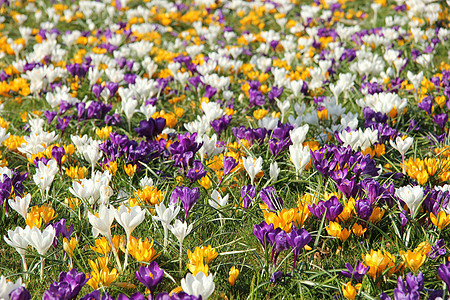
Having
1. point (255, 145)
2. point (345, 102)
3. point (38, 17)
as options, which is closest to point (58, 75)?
point (255, 145)

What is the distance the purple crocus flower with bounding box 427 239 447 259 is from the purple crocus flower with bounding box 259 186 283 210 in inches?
32.4

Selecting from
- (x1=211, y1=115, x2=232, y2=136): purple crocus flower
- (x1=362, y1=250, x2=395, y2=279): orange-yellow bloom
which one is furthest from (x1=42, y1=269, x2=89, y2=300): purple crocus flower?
(x1=211, y1=115, x2=232, y2=136): purple crocus flower

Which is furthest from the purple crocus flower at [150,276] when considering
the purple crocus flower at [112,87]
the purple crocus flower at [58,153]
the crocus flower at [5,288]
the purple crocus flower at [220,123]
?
the purple crocus flower at [112,87]

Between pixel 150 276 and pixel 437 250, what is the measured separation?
1.43 m

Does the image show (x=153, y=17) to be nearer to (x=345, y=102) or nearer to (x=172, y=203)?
(x=345, y=102)

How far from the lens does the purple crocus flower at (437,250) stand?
2.19m

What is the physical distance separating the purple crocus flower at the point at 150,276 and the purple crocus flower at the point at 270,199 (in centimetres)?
85

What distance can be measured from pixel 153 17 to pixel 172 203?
24.4 ft

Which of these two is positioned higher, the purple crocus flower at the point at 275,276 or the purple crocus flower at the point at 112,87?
the purple crocus flower at the point at 275,276

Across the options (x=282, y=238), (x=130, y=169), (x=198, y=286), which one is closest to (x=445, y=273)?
(x=282, y=238)

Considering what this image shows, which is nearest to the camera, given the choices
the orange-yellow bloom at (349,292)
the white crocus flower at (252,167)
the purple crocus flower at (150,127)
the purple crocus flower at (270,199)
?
the orange-yellow bloom at (349,292)

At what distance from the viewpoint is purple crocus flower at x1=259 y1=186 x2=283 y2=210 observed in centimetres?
251

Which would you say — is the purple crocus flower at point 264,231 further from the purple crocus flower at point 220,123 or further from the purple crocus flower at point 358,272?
the purple crocus flower at point 220,123

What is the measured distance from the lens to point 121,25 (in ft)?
26.8
